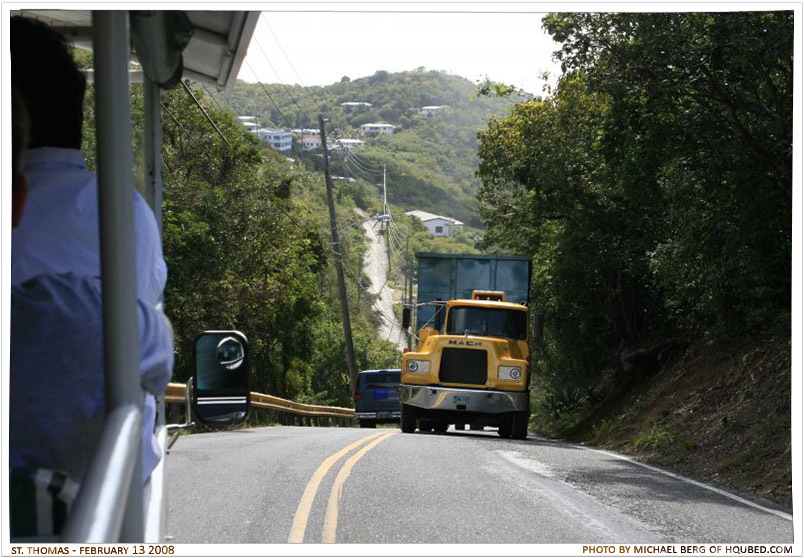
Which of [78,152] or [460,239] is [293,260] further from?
[460,239]

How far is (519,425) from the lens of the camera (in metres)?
20.9

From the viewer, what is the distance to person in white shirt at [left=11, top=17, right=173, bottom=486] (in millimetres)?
2213

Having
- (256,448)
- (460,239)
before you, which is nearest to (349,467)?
(256,448)

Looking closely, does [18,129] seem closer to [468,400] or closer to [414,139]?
[468,400]

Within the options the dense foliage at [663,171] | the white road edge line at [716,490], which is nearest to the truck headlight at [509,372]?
the dense foliage at [663,171]

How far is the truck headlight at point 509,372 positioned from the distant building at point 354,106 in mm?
109771

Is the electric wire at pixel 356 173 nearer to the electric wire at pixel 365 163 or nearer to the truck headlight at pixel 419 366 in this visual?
the electric wire at pixel 365 163

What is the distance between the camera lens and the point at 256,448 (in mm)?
13211

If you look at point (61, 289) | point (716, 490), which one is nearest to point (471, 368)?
point (716, 490)

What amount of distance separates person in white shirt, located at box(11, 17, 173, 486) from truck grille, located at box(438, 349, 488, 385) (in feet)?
59.2

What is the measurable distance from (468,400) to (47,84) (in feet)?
59.5

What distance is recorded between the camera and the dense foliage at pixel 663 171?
48.5 ft

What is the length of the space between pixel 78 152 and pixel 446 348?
18.2 m

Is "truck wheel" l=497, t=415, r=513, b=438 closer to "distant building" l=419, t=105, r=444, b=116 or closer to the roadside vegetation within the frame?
the roadside vegetation
